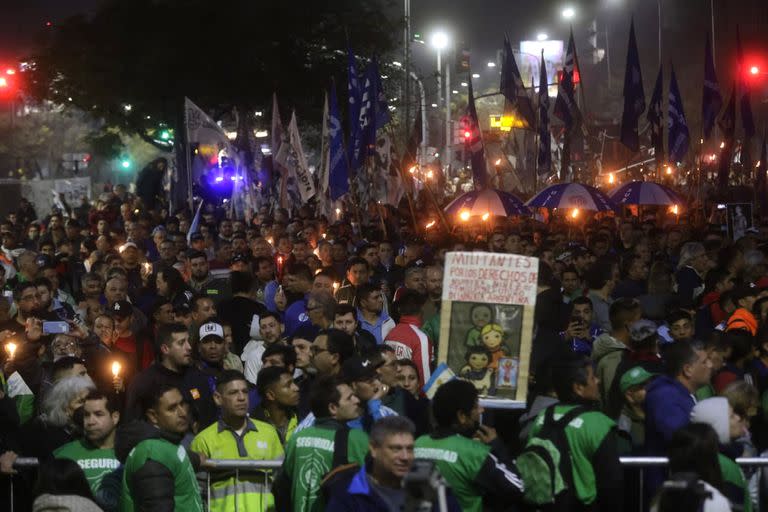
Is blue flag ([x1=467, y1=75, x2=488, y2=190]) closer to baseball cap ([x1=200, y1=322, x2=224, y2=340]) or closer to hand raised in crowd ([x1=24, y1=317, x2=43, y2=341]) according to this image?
baseball cap ([x1=200, y1=322, x2=224, y2=340])

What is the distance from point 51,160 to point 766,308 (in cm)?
7670

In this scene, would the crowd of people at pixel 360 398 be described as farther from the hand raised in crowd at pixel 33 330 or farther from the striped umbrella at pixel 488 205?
the striped umbrella at pixel 488 205

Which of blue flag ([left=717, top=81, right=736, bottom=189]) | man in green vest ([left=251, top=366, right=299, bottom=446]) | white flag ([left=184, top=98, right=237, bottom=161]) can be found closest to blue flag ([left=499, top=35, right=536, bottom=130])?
blue flag ([left=717, top=81, right=736, bottom=189])

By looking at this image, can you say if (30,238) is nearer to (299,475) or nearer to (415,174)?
(415,174)

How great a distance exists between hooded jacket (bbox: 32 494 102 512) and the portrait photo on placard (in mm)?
2417

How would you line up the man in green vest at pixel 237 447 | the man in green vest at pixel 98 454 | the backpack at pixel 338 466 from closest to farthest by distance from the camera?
the backpack at pixel 338 466 < the man in green vest at pixel 98 454 < the man in green vest at pixel 237 447

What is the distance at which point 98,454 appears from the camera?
292 inches

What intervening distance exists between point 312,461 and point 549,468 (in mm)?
1247

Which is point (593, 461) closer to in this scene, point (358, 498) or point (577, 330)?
point (358, 498)

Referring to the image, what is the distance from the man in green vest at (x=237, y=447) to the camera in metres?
7.77

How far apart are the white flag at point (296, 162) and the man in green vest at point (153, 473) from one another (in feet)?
50.8

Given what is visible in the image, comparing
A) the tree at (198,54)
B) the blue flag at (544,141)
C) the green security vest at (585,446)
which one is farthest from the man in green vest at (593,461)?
the tree at (198,54)

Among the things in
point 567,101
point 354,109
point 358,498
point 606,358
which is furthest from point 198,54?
point 358,498

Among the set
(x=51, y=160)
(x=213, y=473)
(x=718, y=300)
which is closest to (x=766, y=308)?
(x=718, y=300)
